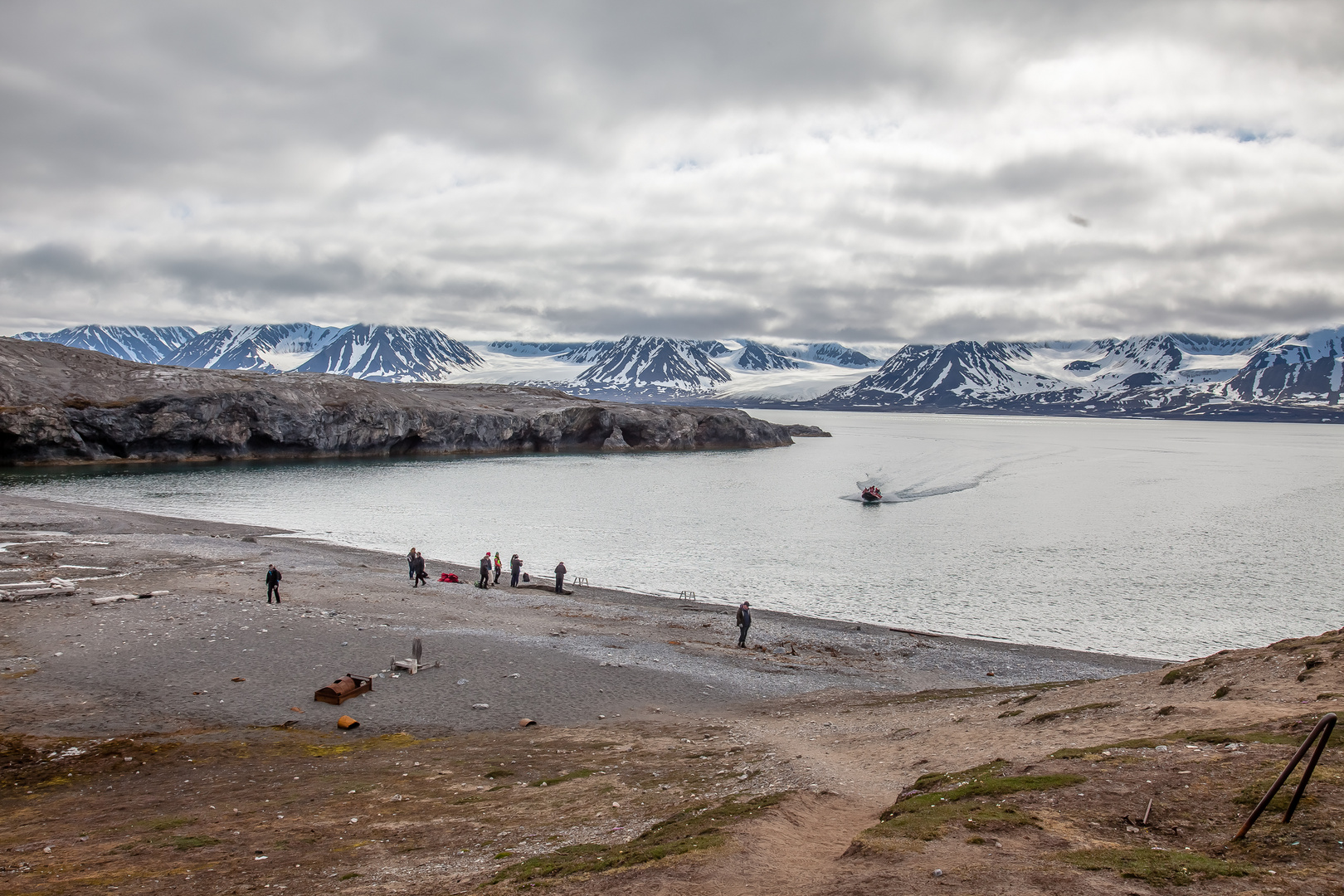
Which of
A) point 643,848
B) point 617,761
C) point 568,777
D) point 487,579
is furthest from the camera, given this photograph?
point 487,579

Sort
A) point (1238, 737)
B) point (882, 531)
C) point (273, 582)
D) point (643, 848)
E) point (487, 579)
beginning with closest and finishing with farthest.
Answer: point (643, 848)
point (1238, 737)
point (273, 582)
point (487, 579)
point (882, 531)

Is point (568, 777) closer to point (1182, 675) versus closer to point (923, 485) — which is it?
point (1182, 675)

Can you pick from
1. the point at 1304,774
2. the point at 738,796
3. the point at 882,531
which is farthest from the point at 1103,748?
the point at 882,531

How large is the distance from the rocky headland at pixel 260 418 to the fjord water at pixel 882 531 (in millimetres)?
7856

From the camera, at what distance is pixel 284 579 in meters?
37.8

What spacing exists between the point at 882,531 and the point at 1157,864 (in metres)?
58.0

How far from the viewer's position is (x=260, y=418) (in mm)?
110312

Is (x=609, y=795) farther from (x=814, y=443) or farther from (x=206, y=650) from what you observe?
(x=814, y=443)

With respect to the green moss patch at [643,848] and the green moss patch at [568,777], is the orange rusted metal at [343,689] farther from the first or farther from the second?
the green moss patch at [643,848]

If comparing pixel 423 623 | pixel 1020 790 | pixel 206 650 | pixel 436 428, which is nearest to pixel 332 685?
pixel 206 650

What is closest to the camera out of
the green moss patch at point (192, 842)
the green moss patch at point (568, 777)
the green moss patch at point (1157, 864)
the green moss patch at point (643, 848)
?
the green moss patch at point (1157, 864)

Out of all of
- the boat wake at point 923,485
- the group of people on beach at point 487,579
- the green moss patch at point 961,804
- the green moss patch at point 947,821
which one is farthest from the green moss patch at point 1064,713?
the boat wake at point 923,485

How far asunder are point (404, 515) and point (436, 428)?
66370 millimetres

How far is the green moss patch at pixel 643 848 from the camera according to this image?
34.6 feet
